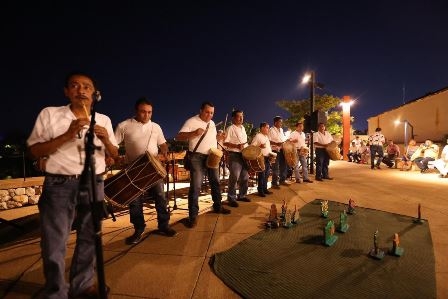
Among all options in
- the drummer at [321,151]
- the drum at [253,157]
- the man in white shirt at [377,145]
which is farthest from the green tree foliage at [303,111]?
the drum at [253,157]

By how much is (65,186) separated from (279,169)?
270 inches

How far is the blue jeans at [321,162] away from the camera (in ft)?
31.0

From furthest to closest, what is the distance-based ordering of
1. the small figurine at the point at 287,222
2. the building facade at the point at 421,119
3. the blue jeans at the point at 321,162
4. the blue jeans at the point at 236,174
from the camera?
the building facade at the point at 421,119 < the blue jeans at the point at 321,162 < the blue jeans at the point at 236,174 < the small figurine at the point at 287,222

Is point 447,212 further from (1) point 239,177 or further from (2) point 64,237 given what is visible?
(2) point 64,237

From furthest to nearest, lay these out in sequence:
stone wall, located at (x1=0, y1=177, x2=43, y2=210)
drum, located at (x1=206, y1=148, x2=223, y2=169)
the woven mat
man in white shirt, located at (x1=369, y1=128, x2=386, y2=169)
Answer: man in white shirt, located at (x1=369, y1=128, x2=386, y2=169) → stone wall, located at (x1=0, y1=177, x2=43, y2=210) → drum, located at (x1=206, y1=148, x2=223, y2=169) → the woven mat

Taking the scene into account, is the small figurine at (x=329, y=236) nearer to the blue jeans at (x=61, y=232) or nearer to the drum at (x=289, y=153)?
the blue jeans at (x=61, y=232)

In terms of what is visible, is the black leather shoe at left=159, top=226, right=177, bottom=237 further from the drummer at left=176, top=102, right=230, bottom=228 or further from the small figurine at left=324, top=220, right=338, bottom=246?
the small figurine at left=324, top=220, right=338, bottom=246

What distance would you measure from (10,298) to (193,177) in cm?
276

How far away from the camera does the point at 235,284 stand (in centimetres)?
271

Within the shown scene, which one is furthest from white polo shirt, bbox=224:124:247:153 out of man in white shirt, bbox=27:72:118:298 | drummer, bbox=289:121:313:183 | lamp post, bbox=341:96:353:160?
lamp post, bbox=341:96:353:160

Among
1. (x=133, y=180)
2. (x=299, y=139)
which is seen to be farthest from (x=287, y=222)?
(x=299, y=139)

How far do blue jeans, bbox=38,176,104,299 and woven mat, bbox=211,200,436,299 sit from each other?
1361 millimetres

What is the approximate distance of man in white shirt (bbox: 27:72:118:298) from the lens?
86.6 inches

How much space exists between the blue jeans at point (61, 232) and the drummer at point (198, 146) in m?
2.20
